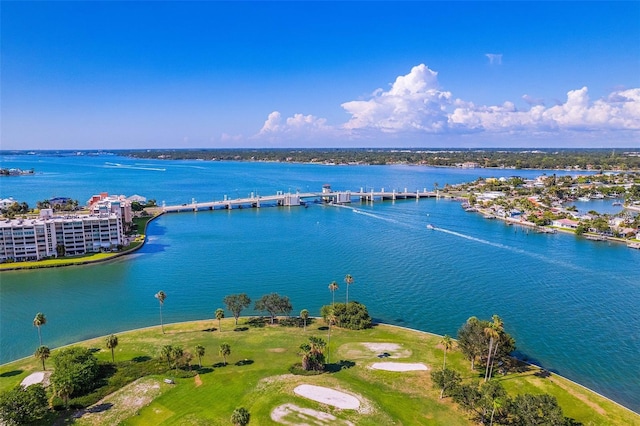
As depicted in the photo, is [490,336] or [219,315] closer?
[490,336]

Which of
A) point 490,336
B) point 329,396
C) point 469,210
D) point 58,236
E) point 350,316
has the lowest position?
point 329,396

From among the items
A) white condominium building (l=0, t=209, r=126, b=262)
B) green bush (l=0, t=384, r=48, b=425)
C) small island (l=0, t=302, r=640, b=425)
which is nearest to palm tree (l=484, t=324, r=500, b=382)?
small island (l=0, t=302, r=640, b=425)

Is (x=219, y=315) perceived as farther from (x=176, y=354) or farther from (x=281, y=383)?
(x=281, y=383)

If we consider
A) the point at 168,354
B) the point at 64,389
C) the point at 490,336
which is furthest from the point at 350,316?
the point at 64,389

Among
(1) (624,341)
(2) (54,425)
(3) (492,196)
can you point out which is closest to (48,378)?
(2) (54,425)

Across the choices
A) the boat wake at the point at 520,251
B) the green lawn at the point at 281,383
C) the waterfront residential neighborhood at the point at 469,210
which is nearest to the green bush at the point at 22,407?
the green lawn at the point at 281,383

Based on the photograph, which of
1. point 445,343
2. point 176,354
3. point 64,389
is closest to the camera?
point 64,389

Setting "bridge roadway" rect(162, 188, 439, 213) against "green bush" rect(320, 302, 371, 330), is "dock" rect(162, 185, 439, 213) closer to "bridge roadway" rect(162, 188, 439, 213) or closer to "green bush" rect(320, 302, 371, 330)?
"bridge roadway" rect(162, 188, 439, 213)
